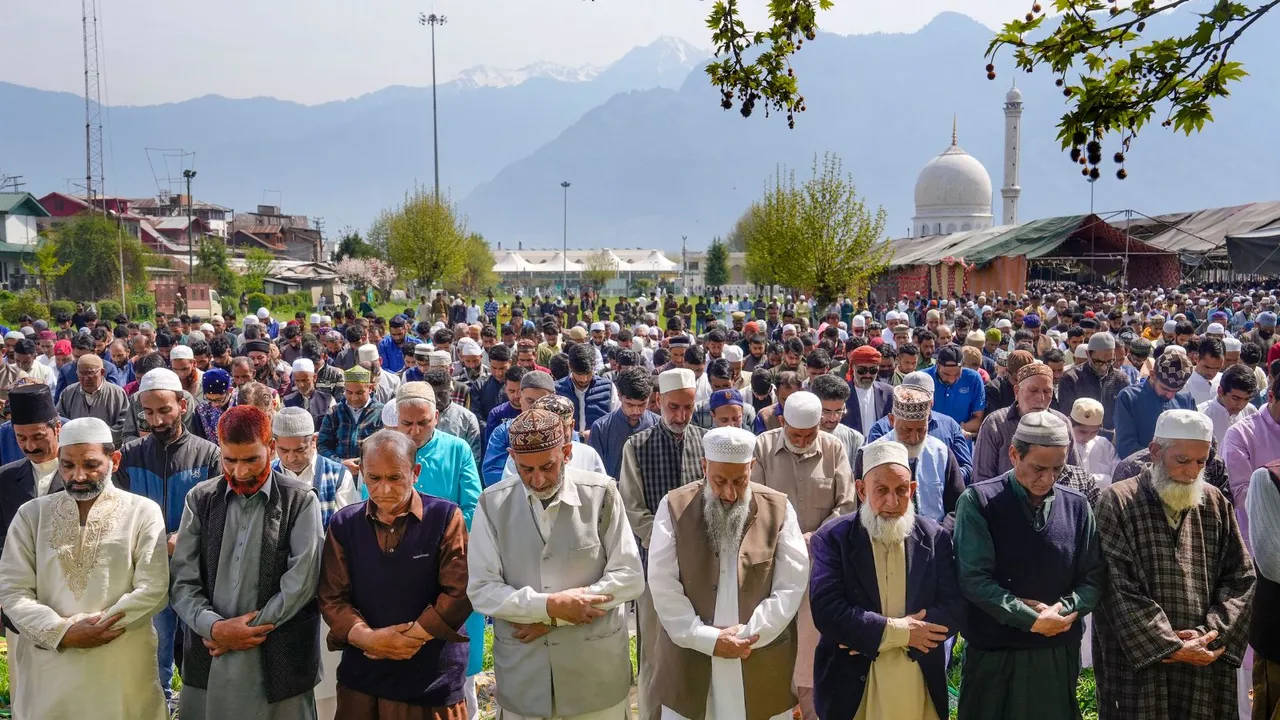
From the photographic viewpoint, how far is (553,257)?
329ft

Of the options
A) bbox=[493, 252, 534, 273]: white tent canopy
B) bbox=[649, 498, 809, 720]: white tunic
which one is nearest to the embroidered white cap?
bbox=[649, 498, 809, 720]: white tunic

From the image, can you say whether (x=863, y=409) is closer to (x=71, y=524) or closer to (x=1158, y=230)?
(x=71, y=524)

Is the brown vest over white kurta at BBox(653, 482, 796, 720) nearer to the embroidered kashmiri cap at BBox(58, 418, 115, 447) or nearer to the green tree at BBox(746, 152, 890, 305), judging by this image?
the embroidered kashmiri cap at BBox(58, 418, 115, 447)

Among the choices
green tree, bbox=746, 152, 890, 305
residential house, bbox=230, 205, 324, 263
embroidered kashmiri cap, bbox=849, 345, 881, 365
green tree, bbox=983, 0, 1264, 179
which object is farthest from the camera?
residential house, bbox=230, 205, 324, 263

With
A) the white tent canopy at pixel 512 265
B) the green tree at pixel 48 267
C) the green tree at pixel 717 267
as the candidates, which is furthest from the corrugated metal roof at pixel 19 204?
the green tree at pixel 717 267

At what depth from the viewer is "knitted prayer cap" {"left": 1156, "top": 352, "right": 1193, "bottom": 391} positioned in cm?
689

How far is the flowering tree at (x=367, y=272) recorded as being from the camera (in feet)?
212

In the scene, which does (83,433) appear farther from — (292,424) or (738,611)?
(738,611)

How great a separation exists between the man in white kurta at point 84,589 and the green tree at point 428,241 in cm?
3376

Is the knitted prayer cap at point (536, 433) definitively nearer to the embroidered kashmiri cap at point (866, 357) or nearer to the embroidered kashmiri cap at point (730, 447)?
the embroidered kashmiri cap at point (730, 447)

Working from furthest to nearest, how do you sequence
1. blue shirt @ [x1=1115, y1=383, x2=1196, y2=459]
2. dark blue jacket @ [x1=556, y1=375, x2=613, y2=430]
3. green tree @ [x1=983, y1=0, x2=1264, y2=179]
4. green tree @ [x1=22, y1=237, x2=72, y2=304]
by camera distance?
green tree @ [x1=22, y1=237, x2=72, y2=304] → dark blue jacket @ [x1=556, y1=375, x2=613, y2=430] → blue shirt @ [x1=1115, y1=383, x2=1196, y2=459] → green tree @ [x1=983, y1=0, x2=1264, y2=179]

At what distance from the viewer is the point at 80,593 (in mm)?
4152

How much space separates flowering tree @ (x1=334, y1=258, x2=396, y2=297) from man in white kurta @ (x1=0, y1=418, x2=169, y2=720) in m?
60.6

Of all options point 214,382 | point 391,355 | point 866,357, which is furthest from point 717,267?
point 214,382
